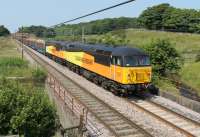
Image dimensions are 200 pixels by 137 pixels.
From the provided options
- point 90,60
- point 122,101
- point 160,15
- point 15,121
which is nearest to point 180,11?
point 160,15

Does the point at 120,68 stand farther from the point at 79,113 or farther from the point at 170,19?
the point at 170,19

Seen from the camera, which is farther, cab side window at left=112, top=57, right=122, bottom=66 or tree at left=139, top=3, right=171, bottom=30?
tree at left=139, top=3, right=171, bottom=30

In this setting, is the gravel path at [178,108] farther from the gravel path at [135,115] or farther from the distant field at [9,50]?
the distant field at [9,50]

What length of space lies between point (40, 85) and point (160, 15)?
9677 cm

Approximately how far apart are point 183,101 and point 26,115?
402 inches

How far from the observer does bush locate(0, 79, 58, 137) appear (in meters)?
17.5

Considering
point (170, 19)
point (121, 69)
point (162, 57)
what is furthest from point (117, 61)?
point (170, 19)

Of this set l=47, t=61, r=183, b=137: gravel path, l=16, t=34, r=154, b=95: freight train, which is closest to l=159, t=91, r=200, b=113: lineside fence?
l=16, t=34, r=154, b=95: freight train

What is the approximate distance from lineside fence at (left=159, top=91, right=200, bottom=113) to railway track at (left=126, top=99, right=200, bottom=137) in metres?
1.47

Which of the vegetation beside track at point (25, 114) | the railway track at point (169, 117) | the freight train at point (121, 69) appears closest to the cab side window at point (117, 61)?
the freight train at point (121, 69)

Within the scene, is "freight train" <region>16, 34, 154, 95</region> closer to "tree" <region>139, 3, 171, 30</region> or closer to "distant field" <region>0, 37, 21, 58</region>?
"distant field" <region>0, 37, 21, 58</region>

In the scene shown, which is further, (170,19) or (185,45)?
(170,19)

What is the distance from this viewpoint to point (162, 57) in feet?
104

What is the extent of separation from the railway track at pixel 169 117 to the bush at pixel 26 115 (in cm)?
559
